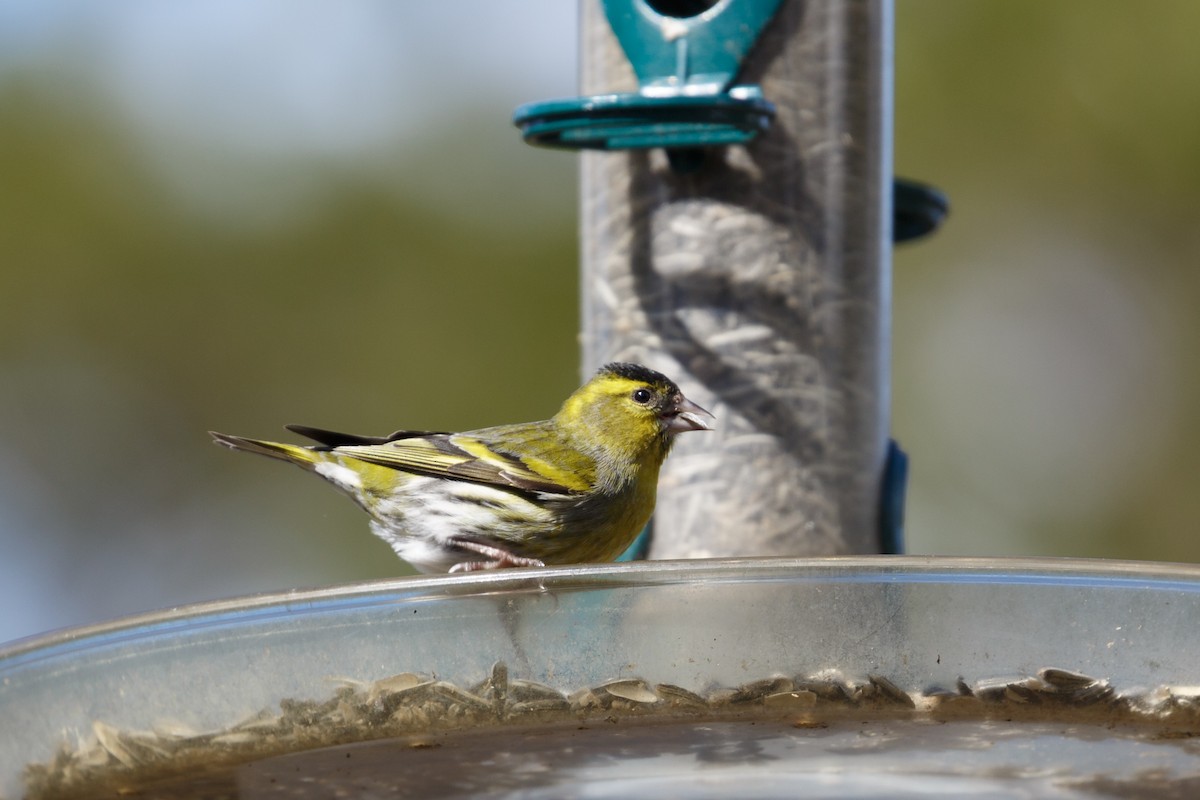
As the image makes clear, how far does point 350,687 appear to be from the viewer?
10.0ft

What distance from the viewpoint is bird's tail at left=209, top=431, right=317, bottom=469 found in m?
4.96

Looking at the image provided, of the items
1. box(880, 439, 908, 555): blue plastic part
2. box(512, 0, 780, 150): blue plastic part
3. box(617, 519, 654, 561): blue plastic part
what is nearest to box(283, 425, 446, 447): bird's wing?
box(617, 519, 654, 561): blue plastic part

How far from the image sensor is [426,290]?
10469mm

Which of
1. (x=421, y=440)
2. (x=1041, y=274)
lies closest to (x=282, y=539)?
(x=1041, y=274)

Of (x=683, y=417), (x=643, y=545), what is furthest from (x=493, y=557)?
(x=643, y=545)

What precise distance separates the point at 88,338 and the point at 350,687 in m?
8.20

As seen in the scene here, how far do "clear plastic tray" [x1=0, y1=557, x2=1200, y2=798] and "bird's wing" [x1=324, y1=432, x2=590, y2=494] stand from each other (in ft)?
5.84

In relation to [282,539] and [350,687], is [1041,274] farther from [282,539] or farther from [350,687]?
[350,687]

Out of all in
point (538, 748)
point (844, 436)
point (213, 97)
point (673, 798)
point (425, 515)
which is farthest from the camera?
point (213, 97)

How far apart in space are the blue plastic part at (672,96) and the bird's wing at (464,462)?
1.00m

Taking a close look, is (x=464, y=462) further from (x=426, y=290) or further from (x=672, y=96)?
(x=426, y=290)

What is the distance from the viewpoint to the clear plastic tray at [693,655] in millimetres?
2932

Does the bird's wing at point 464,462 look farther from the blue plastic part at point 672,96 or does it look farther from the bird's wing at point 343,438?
the blue plastic part at point 672,96

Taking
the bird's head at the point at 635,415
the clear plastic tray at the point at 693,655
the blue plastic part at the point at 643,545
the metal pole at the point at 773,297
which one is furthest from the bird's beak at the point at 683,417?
the clear plastic tray at the point at 693,655
